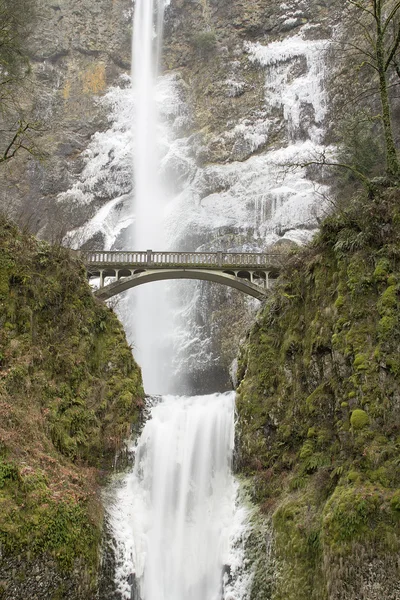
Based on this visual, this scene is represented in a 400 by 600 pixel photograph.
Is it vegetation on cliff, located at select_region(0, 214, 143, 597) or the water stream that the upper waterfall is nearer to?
vegetation on cliff, located at select_region(0, 214, 143, 597)

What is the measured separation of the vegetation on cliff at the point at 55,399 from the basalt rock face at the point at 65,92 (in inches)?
842

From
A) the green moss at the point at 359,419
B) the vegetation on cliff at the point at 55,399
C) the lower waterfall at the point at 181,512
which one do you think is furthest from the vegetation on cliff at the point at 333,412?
the vegetation on cliff at the point at 55,399

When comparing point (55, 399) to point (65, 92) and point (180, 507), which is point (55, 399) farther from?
point (65, 92)

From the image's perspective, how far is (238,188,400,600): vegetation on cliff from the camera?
9.93 m

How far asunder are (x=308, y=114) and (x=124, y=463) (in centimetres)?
3070

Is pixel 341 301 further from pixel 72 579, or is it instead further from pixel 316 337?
pixel 72 579

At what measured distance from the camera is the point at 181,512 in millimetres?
14539

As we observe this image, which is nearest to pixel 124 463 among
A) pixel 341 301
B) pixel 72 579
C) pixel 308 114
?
pixel 72 579

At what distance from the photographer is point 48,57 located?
4788 centimetres

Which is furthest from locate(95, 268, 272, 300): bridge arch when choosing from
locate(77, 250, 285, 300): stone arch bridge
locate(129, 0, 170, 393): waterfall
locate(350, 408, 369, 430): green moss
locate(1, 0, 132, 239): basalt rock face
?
locate(1, 0, 132, 239): basalt rock face

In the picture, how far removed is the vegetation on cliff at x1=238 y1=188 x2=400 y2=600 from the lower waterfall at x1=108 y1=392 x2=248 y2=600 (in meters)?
0.91

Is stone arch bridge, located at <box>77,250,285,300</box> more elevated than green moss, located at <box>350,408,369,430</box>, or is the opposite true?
stone arch bridge, located at <box>77,250,285,300</box>

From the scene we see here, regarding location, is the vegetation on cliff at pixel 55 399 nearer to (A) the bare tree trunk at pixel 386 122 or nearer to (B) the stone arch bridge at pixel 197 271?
(B) the stone arch bridge at pixel 197 271

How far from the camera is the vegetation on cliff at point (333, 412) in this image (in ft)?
32.6
